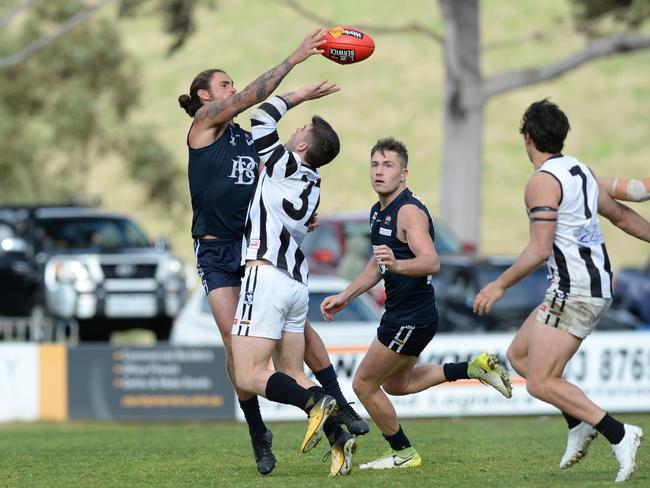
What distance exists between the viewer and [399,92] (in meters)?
66.8

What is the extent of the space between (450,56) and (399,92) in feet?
137

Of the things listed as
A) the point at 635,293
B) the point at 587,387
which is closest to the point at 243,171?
the point at 587,387

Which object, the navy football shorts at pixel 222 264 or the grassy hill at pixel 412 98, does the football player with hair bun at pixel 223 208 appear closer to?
the navy football shorts at pixel 222 264

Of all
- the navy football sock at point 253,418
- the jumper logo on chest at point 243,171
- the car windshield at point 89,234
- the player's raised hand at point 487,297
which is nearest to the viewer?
the player's raised hand at point 487,297

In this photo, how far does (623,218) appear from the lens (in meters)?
7.97

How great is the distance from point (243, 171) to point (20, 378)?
28.3ft

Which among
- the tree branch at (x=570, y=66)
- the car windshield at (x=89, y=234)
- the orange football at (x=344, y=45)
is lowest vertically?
the car windshield at (x=89, y=234)

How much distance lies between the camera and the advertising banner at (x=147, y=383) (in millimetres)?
15898

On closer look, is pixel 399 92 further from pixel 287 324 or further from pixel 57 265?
pixel 287 324

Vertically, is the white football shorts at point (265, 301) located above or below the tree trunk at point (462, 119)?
below

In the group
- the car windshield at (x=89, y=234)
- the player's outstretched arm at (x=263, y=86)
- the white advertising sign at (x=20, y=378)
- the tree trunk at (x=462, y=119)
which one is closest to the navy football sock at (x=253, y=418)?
the player's outstretched arm at (x=263, y=86)

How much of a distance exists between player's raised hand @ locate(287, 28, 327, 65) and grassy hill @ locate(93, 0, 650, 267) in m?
37.4

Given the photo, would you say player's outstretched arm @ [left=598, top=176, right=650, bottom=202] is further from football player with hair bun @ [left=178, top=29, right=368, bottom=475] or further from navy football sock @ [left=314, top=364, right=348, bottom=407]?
navy football sock @ [left=314, top=364, right=348, bottom=407]

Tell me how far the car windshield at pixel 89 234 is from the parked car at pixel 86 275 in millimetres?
15
